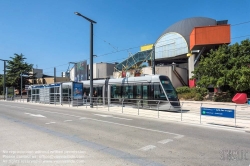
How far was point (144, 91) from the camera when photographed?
1714 centimetres

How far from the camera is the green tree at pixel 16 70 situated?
54.6m

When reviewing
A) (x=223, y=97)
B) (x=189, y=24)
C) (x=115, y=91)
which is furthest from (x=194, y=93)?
(x=189, y=24)

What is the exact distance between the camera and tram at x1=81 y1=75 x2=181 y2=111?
15.4 m

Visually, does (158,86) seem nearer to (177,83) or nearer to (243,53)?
(243,53)

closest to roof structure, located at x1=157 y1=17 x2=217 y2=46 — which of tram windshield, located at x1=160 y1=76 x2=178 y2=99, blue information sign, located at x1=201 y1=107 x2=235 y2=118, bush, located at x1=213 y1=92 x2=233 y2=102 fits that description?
bush, located at x1=213 y1=92 x2=233 y2=102

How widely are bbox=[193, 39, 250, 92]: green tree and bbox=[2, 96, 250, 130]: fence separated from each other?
15.2 ft

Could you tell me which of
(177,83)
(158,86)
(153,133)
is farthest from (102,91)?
(177,83)

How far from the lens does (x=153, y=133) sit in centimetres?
790

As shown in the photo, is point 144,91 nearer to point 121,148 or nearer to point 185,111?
point 185,111

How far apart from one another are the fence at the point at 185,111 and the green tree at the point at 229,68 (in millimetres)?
4641

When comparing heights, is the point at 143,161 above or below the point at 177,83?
below

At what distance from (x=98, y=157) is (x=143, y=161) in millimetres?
1192

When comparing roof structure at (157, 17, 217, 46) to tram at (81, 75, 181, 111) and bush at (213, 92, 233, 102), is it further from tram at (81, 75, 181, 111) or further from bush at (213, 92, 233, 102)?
tram at (81, 75, 181, 111)

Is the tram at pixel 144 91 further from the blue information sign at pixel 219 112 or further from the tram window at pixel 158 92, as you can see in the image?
the blue information sign at pixel 219 112
